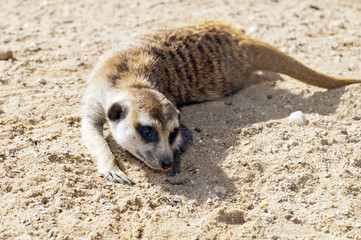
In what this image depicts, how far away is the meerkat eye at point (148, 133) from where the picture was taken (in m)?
3.07

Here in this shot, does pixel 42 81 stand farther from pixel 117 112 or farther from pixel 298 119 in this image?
pixel 298 119

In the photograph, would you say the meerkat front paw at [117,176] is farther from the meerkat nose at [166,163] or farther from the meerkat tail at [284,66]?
the meerkat tail at [284,66]

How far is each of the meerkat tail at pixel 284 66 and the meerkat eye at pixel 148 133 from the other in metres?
1.77

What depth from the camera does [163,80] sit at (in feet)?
12.6

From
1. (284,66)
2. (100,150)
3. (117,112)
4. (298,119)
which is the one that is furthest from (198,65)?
(100,150)

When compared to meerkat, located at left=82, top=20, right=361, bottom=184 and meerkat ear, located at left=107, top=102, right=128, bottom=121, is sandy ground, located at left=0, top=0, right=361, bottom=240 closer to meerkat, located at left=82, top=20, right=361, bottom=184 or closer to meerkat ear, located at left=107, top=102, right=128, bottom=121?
meerkat, located at left=82, top=20, right=361, bottom=184

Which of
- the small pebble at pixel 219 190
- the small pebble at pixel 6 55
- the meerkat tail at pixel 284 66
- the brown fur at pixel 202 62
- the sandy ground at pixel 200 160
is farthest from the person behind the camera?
the small pebble at pixel 6 55

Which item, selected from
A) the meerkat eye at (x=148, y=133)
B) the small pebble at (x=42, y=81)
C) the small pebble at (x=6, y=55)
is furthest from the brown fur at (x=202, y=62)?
the small pebble at (x=6, y=55)

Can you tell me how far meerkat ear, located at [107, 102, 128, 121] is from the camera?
3.21 m

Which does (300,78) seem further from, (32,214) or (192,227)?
(32,214)

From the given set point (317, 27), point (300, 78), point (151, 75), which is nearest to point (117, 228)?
point (151, 75)

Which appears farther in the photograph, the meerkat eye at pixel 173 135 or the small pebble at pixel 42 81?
the small pebble at pixel 42 81

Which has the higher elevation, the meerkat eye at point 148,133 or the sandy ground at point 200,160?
the meerkat eye at point 148,133

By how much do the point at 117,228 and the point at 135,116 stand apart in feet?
2.90
